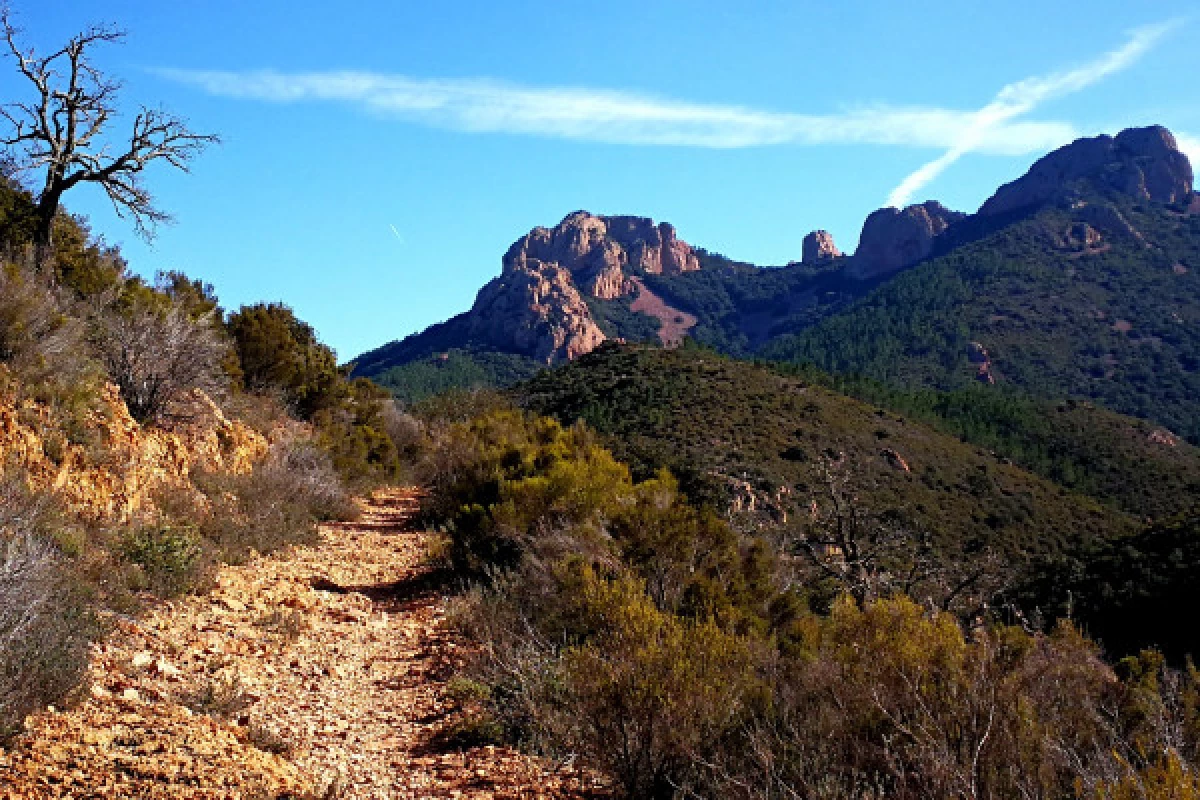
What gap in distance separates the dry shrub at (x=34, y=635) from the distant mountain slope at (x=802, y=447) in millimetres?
27080

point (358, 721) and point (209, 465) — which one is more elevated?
point (209, 465)

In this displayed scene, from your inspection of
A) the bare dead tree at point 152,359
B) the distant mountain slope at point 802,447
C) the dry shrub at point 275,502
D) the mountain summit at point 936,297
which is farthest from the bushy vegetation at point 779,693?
the mountain summit at point 936,297

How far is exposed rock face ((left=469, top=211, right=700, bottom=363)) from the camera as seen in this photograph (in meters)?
128

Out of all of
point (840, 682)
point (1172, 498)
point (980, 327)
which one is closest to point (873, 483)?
point (1172, 498)

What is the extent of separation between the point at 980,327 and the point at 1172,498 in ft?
183

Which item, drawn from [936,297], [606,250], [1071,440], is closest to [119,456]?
[1071,440]

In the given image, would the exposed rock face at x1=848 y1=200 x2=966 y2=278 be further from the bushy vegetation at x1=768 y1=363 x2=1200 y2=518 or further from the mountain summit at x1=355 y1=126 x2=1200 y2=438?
the bushy vegetation at x1=768 y1=363 x2=1200 y2=518

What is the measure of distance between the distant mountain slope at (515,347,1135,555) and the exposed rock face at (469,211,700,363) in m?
49.1

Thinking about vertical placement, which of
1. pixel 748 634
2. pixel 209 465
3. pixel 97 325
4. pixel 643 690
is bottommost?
pixel 748 634

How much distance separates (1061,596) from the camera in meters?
17.9

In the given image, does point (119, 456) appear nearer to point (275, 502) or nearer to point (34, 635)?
point (275, 502)

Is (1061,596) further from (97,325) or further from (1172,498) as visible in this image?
(1172,498)

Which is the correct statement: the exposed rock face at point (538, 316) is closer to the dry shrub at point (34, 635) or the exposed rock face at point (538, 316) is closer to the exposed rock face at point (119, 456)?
the exposed rock face at point (119, 456)

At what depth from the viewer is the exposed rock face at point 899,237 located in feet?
552
